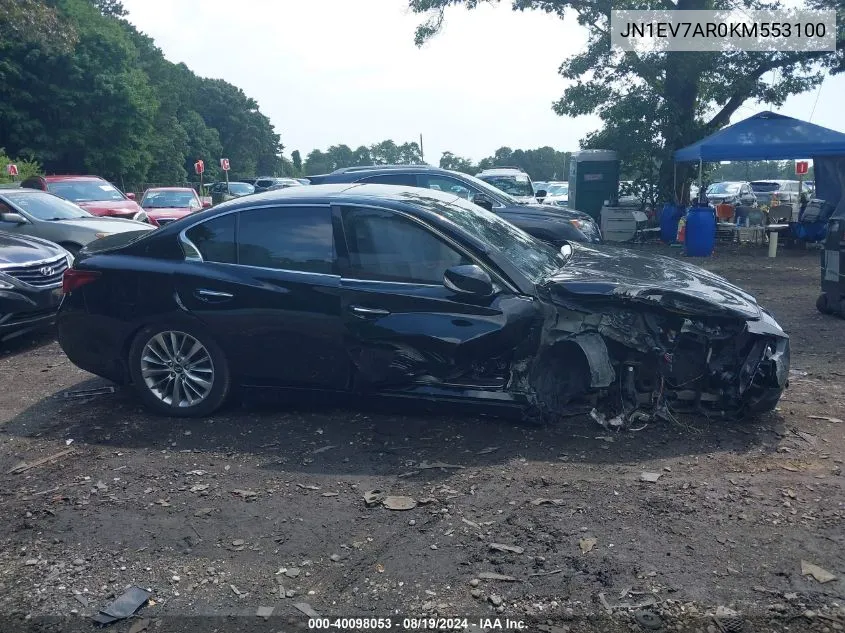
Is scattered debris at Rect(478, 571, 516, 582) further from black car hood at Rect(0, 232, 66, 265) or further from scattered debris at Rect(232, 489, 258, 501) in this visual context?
black car hood at Rect(0, 232, 66, 265)

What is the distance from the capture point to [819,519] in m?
3.87

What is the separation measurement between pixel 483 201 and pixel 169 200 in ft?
36.0

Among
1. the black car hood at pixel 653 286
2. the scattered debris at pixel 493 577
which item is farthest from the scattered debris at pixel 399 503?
the black car hood at pixel 653 286

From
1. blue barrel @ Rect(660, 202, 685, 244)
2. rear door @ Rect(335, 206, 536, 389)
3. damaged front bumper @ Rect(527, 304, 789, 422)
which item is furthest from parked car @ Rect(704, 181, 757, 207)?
rear door @ Rect(335, 206, 536, 389)

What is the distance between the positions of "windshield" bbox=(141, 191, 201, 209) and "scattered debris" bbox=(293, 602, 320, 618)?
16431 millimetres

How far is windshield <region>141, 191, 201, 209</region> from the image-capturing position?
1848 centimetres

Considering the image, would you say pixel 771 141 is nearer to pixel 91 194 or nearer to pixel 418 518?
pixel 91 194

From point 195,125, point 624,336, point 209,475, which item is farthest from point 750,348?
point 195,125

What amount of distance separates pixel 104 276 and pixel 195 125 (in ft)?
233

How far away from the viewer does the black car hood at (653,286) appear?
5008mm

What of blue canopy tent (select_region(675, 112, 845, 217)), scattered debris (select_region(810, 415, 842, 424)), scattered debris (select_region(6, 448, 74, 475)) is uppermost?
blue canopy tent (select_region(675, 112, 845, 217))

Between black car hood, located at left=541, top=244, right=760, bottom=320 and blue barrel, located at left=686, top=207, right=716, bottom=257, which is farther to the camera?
blue barrel, located at left=686, top=207, right=716, bottom=257

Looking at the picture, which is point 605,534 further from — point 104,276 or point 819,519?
point 104,276

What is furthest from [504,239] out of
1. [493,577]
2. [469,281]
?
[493,577]
